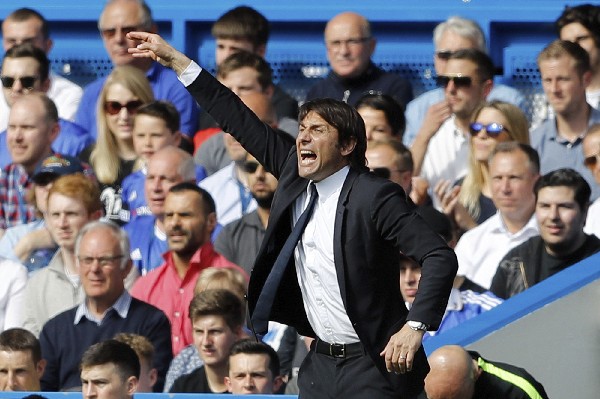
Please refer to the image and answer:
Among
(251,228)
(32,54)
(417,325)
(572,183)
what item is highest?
(32,54)

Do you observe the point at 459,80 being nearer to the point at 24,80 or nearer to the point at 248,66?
the point at 248,66

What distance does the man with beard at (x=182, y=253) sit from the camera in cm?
920

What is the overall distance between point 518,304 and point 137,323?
2.22 meters

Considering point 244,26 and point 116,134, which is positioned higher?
point 244,26

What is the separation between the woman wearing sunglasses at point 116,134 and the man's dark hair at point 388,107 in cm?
163

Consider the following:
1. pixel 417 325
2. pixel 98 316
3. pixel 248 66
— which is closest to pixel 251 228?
pixel 98 316

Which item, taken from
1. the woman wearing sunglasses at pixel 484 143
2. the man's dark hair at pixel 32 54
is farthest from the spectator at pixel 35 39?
the woman wearing sunglasses at pixel 484 143

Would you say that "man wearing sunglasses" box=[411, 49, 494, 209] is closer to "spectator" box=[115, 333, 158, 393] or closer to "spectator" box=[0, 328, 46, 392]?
"spectator" box=[115, 333, 158, 393]

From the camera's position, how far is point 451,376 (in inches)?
278

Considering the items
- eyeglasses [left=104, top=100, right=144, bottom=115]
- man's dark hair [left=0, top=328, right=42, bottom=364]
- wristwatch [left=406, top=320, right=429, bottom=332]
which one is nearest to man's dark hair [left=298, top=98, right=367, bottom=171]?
wristwatch [left=406, top=320, right=429, bottom=332]

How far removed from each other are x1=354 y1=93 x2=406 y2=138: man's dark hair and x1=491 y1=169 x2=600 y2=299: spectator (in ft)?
4.41

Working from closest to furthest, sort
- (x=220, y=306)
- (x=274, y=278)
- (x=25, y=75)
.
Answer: (x=274, y=278), (x=220, y=306), (x=25, y=75)

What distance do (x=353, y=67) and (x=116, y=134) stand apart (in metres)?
1.69

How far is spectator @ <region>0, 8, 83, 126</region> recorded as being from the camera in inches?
453
